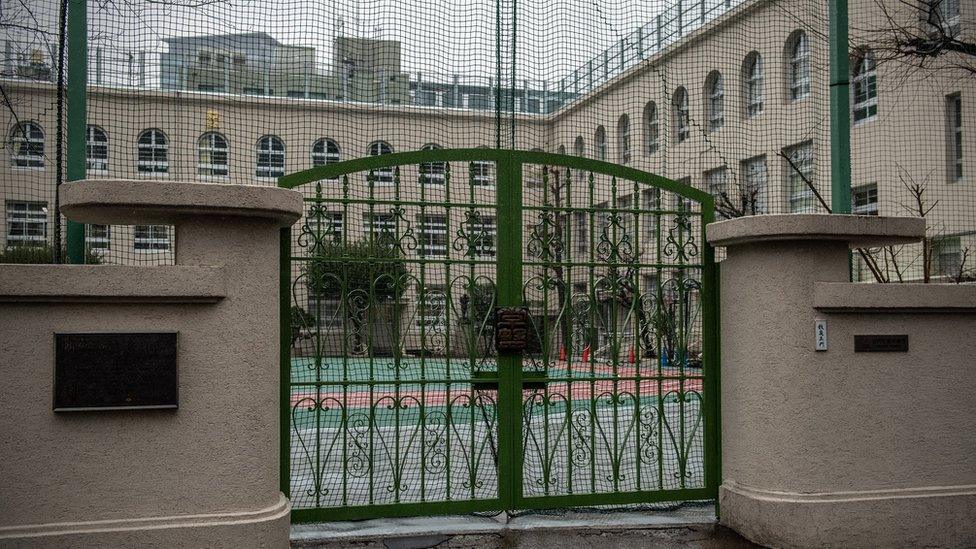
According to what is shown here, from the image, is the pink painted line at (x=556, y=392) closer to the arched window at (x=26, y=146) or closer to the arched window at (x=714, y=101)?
the arched window at (x=26, y=146)

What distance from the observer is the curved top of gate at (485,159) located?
5379mm

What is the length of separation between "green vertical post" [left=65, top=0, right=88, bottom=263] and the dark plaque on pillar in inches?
29.7

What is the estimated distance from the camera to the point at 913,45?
25.4 feet

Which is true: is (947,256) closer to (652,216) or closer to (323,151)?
(652,216)

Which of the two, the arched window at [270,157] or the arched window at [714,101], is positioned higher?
the arched window at [714,101]

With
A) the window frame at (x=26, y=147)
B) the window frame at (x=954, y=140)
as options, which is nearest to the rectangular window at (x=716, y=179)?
the window frame at (x=954, y=140)

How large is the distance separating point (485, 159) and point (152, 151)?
2.32 m

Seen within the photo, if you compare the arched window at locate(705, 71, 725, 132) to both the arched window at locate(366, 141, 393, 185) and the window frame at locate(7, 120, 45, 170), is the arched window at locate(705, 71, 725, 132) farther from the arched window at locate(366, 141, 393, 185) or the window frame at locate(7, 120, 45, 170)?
the window frame at locate(7, 120, 45, 170)

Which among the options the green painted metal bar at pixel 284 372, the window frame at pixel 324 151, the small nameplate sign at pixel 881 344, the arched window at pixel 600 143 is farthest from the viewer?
the arched window at pixel 600 143

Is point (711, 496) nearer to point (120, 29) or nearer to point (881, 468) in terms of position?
point (881, 468)

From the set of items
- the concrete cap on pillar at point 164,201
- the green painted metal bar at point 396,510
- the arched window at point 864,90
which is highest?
the arched window at point 864,90

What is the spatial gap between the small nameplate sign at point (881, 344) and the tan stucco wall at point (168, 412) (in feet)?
12.6

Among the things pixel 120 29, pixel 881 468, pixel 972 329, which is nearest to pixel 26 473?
pixel 120 29

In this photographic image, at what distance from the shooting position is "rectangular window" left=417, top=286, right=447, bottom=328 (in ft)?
18.6
